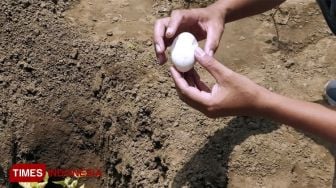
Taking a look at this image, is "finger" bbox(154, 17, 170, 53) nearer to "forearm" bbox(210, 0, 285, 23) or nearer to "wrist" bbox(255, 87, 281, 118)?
"forearm" bbox(210, 0, 285, 23)

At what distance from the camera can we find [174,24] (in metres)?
1.71

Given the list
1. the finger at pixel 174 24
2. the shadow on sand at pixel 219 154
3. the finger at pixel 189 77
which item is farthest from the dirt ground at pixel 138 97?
the finger at pixel 174 24

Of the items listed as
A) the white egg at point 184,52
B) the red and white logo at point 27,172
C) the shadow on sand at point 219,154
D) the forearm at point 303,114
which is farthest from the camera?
the red and white logo at point 27,172

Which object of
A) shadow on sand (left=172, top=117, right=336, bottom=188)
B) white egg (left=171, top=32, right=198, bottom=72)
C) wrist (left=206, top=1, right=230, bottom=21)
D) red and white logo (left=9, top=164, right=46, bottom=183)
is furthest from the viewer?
red and white logo (left=9, top=164, right=46, bottom=183)

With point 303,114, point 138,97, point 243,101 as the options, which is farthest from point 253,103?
point 138,97

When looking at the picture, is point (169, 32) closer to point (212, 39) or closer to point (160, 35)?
point (160, 35)

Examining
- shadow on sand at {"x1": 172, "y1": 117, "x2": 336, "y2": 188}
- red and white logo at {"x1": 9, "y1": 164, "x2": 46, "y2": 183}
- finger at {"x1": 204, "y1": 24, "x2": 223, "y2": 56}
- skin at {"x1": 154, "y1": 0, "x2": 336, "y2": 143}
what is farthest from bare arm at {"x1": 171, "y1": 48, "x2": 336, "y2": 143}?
red and white logo at {"x1": 9, "y1": 164, "x2": 46, "y2": 183}

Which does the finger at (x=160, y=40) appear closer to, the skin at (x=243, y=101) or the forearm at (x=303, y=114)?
the skin at (x=243, y=101)

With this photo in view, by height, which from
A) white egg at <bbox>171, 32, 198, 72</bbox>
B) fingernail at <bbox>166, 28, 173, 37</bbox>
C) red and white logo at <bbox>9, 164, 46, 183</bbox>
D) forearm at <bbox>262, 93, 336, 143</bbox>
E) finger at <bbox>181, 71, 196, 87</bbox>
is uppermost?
fingernail at <bbox>166, 28, 173, 37</bbox>

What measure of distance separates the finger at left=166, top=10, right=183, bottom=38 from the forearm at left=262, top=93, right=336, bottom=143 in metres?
0.39

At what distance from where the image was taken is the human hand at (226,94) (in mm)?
1501

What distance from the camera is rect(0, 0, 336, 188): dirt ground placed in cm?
201

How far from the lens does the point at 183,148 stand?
2037 mm

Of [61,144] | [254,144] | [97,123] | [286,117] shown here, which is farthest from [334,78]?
[61,144]
